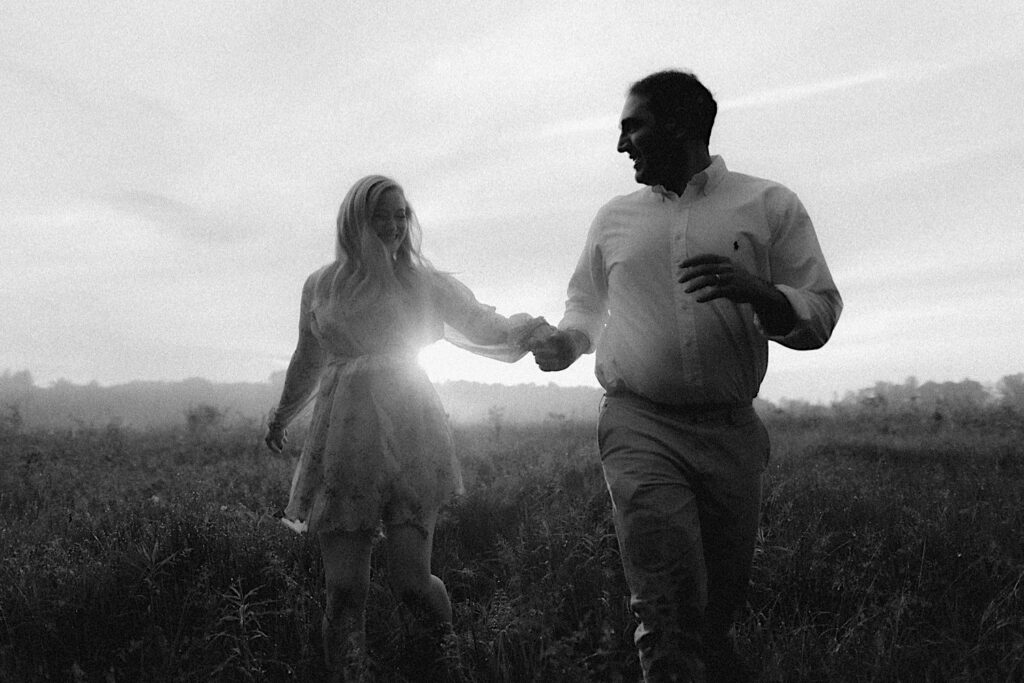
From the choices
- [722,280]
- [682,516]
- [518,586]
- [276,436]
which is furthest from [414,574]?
[722,280]

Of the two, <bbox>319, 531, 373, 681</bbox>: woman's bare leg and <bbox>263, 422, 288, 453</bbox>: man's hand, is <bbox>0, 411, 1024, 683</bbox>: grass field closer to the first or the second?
<bbox>319, 531, 373, 681</bbox>: woman's bare leg

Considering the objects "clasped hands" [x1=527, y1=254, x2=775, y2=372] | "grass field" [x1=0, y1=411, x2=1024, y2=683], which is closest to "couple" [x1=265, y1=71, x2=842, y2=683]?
"clasped hands" [x1=527, y1=254, x2=775, y2=372]

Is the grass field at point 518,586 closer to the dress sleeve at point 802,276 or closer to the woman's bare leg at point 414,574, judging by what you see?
the woman's bare leg at point 414,574

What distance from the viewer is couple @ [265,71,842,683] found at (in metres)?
2.35

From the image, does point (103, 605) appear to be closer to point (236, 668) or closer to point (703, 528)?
point (236, 668)

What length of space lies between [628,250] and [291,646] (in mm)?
2360

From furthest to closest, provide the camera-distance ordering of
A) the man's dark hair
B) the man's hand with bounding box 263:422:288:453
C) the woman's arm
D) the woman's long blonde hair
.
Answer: the man's hand with bounding box 263:422:288:453 → the woman's arm → the woman's long blonde hair → the man's dark hair

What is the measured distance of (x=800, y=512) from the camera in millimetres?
5086

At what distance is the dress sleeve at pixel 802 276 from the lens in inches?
89.6

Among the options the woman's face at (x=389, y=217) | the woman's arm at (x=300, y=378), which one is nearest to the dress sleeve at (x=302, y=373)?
the woman's arm at (x=300, y=378)

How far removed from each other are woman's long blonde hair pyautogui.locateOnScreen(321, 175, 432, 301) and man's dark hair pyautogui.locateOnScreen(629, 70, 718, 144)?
1.14m

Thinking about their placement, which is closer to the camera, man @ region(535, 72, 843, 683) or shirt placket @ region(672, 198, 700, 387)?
man @ region(535, 72, 843, 683)

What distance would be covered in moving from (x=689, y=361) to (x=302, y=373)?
1.90m

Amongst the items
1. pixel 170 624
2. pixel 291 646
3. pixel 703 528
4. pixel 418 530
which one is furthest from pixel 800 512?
pixel 170 624
